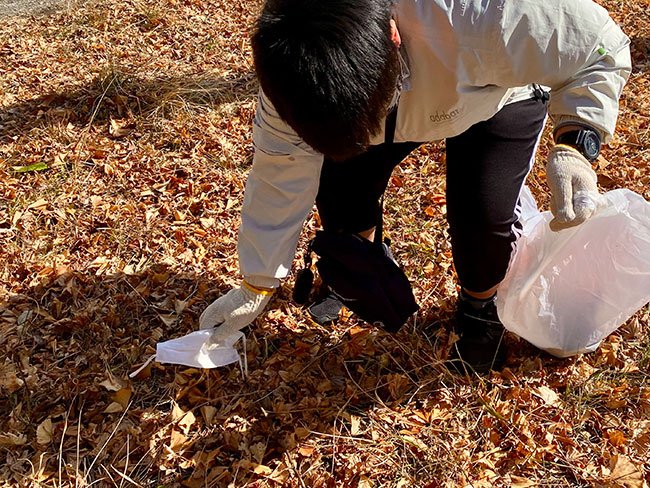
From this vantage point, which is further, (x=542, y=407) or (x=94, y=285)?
(x=94, y=285)

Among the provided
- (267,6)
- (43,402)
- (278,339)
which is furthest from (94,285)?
(267,6)

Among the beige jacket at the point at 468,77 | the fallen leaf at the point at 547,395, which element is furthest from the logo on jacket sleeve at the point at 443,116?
the fallen leaf at the point at 547,395

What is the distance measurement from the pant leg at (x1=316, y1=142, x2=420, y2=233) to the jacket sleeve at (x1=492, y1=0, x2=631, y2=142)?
0.45 meters

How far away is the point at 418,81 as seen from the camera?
148 cm

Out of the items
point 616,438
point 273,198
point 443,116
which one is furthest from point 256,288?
point 616,438

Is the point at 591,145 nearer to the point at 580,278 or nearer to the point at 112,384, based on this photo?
the point at 580,278

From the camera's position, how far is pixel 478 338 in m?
2.13

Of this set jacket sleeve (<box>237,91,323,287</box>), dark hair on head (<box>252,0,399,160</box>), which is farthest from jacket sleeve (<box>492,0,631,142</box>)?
jacket sleeve (<box>237,91,323,287</box>)

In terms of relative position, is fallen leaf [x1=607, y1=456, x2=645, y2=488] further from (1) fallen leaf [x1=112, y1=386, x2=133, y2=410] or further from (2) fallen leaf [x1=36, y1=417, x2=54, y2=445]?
(2) fallen leaf [x1=36, y1=417, x2=54, y2=445]

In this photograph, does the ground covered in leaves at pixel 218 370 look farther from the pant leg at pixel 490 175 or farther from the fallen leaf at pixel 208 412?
the pant leg at pixel 490 175

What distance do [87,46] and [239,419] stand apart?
10.6ft

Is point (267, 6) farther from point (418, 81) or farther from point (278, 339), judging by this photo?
point (278, 339)

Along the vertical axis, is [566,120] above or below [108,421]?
above

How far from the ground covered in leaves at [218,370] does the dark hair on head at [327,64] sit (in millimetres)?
1158
